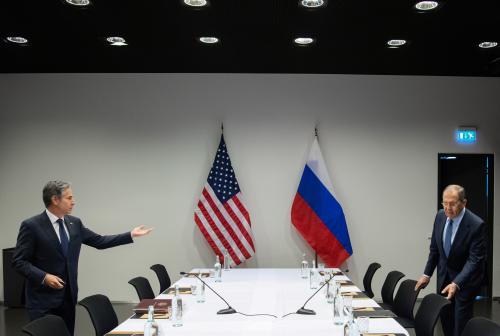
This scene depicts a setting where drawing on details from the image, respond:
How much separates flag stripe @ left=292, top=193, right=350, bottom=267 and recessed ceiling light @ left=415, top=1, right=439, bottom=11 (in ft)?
10.7

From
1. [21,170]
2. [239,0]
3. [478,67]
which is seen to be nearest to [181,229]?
[21,170]

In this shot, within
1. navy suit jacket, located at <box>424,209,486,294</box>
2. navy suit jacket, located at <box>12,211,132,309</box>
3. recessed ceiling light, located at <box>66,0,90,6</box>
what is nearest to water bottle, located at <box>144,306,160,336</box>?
navy suit jacket, located at <box>12,211,132,309</box>

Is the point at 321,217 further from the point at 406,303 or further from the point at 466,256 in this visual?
the point at 466,256

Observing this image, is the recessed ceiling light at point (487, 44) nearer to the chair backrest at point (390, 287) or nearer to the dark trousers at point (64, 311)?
the chair backrest at point (390, 287)

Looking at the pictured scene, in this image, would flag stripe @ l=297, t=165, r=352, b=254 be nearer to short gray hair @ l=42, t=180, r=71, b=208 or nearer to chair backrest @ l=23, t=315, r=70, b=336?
short gray hair @ l=42, t=180, r=71, b=208

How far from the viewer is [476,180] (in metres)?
7.49

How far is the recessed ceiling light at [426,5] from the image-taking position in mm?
4371

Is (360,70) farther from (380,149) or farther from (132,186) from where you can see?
(132,186)

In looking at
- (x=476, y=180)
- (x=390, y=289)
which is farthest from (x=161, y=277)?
(x=476, y=180)

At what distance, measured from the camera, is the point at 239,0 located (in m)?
4.39

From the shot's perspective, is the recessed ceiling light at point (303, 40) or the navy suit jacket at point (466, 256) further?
the recessed ceiling light at point (303, 40)

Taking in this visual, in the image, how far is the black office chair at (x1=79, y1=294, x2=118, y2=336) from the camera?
→ 3343mm

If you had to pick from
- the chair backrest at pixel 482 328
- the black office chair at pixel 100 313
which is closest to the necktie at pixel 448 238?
the chair backrest at pixel 482 328

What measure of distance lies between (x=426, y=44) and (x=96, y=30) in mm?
3696
